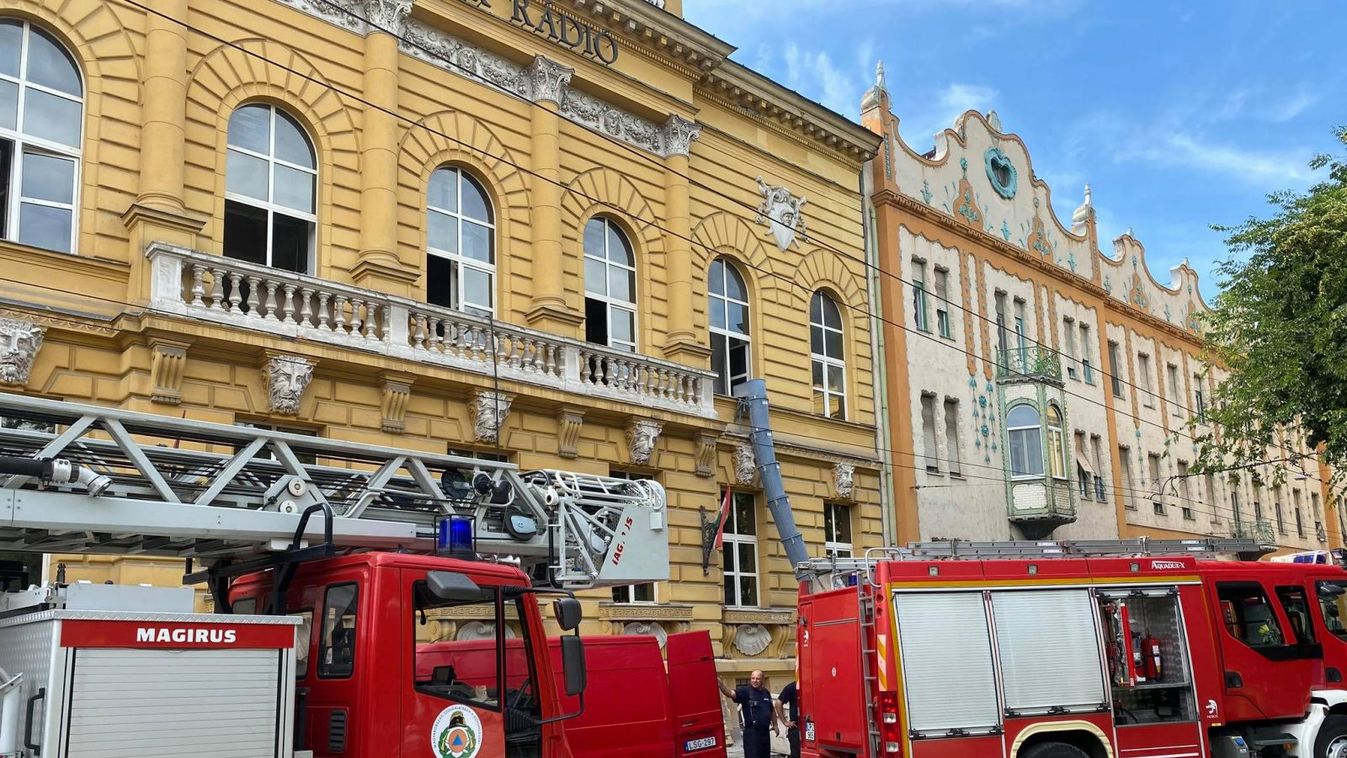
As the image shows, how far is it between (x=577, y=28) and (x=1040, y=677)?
A: 595 inches

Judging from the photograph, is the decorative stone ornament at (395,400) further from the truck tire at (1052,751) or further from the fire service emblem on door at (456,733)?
the fire service emblem on door at (456,733)

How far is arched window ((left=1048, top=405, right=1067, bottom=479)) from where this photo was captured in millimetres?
33519

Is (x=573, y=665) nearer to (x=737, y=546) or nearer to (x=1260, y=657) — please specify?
(x=1260, y=657)

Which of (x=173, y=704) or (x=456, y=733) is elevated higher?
(x=173, y=704)

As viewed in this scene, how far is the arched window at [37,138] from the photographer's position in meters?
16.5

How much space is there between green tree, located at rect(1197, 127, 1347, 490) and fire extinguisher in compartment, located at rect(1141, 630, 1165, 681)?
11783 millimetres

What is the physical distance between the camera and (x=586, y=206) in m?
24.0

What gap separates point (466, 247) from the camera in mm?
22125

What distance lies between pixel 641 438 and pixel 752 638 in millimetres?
5136

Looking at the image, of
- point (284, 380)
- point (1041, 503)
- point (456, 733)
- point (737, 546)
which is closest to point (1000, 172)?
point (1041, 503)

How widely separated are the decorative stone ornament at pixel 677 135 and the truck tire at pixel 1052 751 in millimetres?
14993

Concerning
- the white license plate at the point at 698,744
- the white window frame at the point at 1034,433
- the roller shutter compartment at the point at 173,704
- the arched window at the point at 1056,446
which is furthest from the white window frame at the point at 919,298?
the roller shutter compartment at the point at 173,704

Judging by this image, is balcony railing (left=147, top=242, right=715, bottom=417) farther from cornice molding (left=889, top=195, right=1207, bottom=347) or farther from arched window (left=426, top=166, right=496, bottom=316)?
cornice molding (left=889, top=195, right=1207, bottom=347)

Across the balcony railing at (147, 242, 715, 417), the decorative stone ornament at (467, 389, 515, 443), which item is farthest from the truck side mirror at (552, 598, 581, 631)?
the decorative stone ornament at (467, 389, 515, 443)
